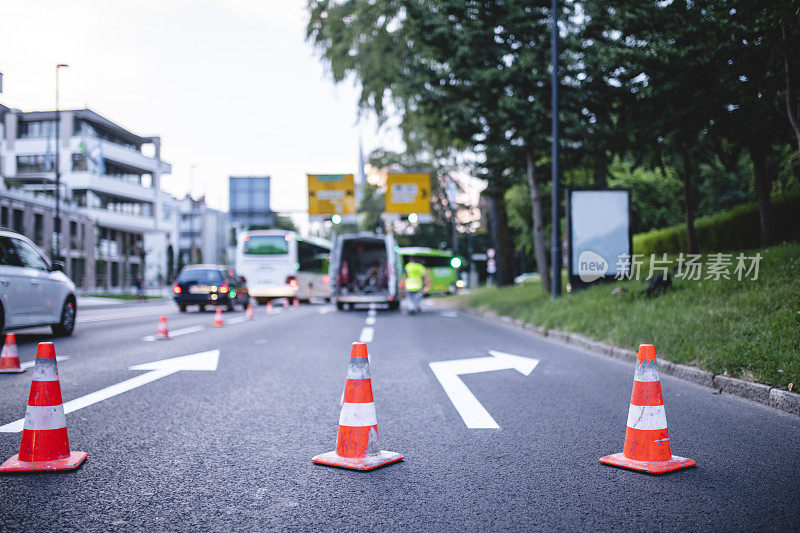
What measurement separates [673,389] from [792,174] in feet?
52.8

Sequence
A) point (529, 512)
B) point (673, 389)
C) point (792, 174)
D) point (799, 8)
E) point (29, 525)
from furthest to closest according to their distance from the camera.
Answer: point (792, 174), point (799, 8), point (673, 389), point (529, 512), point (29, 525)

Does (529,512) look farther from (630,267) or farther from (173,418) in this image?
(630,267)

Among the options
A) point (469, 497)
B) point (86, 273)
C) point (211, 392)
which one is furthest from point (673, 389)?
point (86, 273)

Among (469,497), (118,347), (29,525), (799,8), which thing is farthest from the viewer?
(118,347)

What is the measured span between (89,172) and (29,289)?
48.2 m

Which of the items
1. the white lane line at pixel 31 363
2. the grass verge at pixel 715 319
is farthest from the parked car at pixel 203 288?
the white lane line at pixel 31 363

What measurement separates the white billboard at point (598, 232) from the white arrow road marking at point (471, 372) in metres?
6.89

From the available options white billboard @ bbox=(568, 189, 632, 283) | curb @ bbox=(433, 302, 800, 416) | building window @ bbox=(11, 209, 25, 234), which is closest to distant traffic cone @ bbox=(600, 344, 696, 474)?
curb @ bbox=(433, 302, 800, 416)

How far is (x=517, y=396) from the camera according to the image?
6.70 metres

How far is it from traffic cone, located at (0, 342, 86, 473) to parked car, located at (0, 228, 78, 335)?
709cm

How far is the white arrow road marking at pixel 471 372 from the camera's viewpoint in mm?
Answer: 5672

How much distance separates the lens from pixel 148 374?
8.02 m

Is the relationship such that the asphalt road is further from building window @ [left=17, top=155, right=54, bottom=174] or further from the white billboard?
building window @ [left=17, top=155, right=54, bottom=174]

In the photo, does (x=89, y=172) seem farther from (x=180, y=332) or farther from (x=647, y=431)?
(x=647, y=431)
